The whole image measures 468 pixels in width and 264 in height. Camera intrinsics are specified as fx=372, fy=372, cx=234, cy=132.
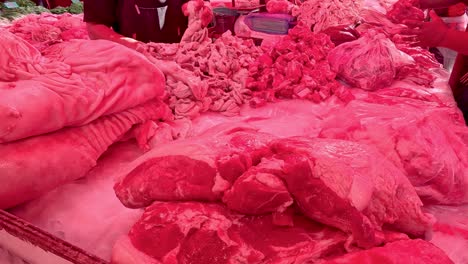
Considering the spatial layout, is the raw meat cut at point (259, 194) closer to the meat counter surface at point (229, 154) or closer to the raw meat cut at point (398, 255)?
the meat counter surface at point (229, 154)

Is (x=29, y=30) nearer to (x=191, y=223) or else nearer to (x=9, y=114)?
(x=9, y=114)

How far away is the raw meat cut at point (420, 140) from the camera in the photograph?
1.69 m

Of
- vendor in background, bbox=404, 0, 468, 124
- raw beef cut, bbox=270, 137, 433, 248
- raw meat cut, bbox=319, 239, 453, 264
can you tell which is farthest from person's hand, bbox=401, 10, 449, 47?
raw meat cut, bbox=319, 239, 453, 264

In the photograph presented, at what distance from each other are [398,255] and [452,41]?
213 centimetres

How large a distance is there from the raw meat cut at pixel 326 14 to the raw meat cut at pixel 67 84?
123 inches

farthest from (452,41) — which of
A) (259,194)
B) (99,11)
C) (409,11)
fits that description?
(99,11)

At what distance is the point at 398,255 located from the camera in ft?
3.75

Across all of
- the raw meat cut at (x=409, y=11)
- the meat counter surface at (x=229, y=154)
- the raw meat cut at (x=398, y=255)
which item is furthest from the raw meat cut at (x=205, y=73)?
the raw meat cut at (x=398, y=255)

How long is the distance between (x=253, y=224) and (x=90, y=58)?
1362mm

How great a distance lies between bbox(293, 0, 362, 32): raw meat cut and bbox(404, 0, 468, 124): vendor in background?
1831mm

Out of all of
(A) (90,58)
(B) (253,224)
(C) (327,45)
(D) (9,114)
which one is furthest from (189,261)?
(C) (327,45)

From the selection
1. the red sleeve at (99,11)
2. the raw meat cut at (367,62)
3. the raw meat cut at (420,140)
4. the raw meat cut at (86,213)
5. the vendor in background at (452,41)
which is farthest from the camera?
the red sleeve at (99,11)

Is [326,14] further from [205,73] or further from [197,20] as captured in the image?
[205,73]

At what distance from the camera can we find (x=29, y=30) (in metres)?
4.34
